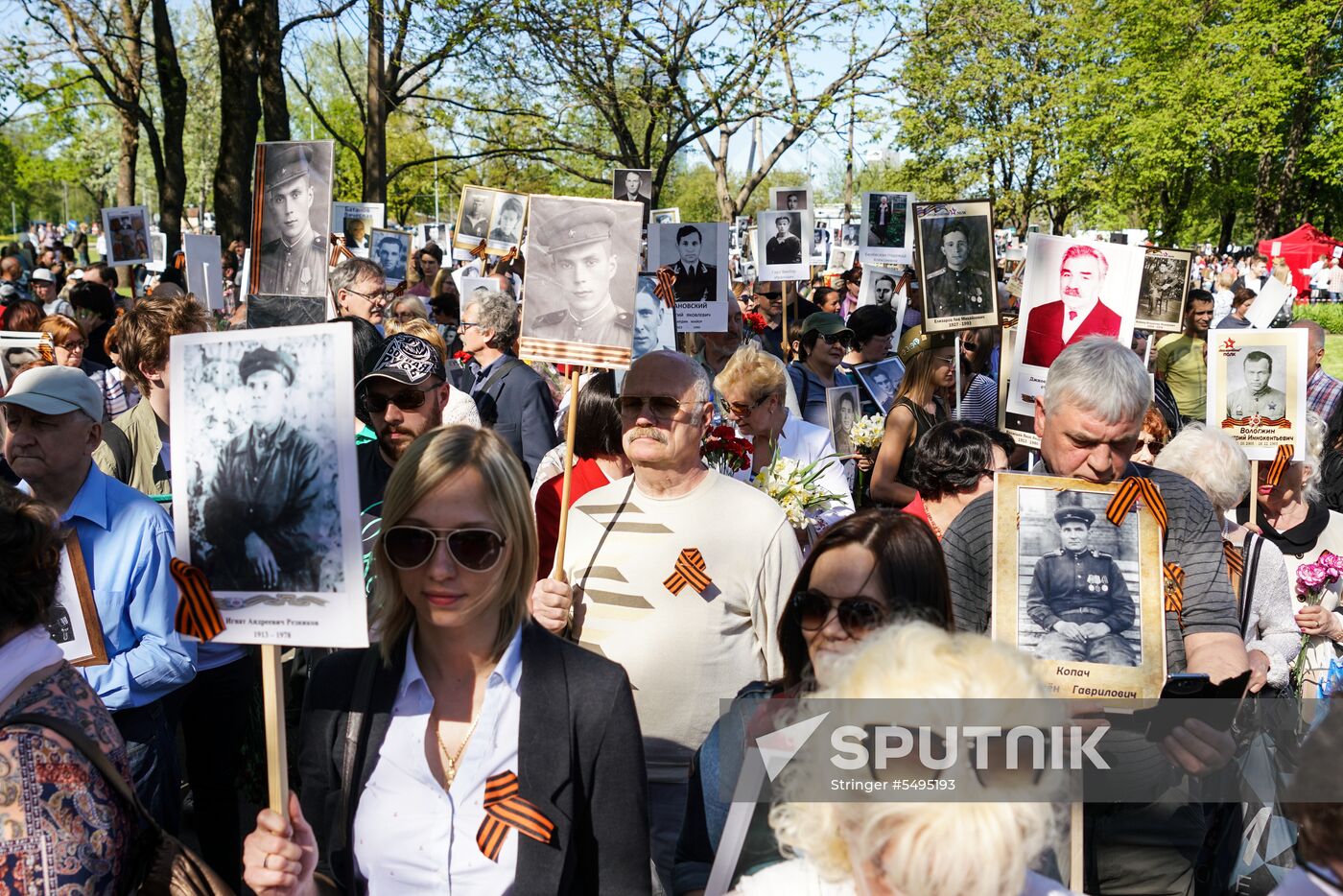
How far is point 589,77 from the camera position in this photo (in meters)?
20.5

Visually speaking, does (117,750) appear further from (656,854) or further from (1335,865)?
(1335,865)

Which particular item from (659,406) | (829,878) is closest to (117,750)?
(829,878)

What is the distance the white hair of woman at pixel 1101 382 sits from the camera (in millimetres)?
3264

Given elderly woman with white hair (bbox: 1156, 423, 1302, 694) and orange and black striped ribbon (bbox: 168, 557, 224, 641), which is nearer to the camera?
orange and black striped ribbon (bbox: 168, 557, 224, 641)

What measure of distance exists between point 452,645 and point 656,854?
127cm

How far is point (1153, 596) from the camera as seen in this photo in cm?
300

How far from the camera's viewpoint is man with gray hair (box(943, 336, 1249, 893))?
10.2ft

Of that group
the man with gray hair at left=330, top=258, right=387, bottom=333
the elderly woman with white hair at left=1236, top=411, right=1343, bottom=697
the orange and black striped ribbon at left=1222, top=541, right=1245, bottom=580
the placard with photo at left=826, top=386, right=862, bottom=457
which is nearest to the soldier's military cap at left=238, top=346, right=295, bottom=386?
the orange and black striped ribbon at left=1222, top=541, right=1245, bottom=580

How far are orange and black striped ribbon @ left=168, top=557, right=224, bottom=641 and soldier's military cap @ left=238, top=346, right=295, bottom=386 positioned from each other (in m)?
0.42

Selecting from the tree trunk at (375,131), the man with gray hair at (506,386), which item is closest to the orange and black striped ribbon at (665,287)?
the man with gray hair at (506,386)

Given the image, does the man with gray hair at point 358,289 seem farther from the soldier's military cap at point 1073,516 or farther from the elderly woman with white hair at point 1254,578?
the soldier's military cap at point 1073,516

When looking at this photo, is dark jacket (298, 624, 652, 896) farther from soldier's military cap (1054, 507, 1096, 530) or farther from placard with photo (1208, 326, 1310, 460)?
placard with photo (1208, 326, 1310, 460)

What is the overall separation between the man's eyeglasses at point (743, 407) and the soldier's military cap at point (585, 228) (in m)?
1.31

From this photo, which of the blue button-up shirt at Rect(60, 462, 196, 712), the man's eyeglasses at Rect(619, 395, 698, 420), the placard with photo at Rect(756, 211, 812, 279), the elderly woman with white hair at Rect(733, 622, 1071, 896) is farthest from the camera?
the placard with photo at Rect(756, 211, 812, 279)
